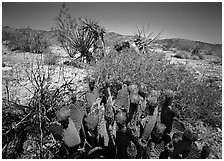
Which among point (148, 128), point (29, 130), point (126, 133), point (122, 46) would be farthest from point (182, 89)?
point (122, 46)

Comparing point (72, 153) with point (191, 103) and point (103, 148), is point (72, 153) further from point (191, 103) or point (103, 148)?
point (191, 103)

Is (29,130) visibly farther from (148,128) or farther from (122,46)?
(122,46)

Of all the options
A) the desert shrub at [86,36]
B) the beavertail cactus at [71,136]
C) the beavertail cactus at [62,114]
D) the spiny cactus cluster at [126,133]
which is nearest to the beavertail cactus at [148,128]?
the spiny cactus cluster at [126,133]

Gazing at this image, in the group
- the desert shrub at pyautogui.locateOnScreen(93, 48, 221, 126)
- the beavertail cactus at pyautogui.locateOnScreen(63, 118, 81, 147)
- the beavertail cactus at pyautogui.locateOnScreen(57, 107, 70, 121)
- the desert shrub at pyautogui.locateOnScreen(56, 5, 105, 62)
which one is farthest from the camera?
the desert shrub at pyautogui.locateOnScreen(56, 5, 105, 62)

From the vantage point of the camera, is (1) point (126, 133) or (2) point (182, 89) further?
(2) point (182, 89)

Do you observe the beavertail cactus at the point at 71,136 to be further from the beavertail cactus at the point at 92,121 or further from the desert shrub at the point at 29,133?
the desert shrub at the point at 29,133

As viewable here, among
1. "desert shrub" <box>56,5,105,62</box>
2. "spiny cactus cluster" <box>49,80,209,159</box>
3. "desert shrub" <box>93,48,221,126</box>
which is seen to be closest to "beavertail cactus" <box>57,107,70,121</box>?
"spiny cactus cluster" <box>49,80,209,159</box>

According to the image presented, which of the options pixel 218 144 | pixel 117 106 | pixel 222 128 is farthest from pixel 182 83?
pixel 117 106

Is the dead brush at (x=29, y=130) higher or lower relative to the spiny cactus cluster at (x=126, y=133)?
lower

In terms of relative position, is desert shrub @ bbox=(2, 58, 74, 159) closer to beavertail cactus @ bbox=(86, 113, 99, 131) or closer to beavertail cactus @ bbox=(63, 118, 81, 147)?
beavertail cactus @ bbox=(63, 118, 81, 147)

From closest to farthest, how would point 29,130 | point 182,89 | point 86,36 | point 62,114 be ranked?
point 62,114
point 29,130
point 182,89
point 86,36

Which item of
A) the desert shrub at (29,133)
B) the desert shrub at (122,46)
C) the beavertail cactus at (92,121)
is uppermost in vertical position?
the desert shrub at (122,46)

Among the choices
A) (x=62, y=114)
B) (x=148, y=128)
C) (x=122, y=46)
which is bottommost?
(x=148, y=128)

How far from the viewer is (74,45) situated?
9.30 meters
